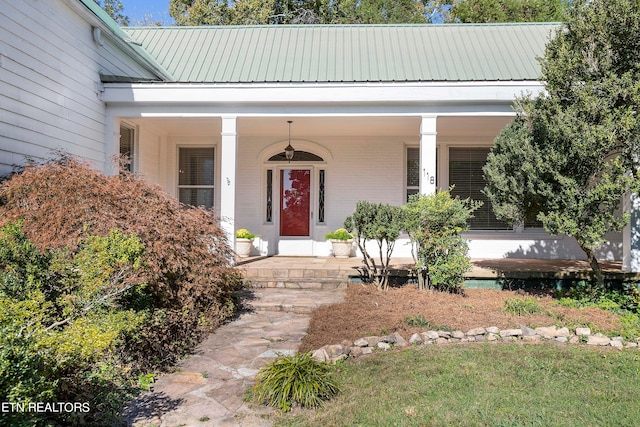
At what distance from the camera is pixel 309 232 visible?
10789mm

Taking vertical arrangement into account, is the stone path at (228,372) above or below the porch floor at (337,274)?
below

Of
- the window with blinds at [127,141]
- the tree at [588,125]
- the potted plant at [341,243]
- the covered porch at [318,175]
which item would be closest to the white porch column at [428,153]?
the covered porch at [318,175]

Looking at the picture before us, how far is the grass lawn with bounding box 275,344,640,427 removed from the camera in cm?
306

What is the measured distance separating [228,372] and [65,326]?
1.42 meters

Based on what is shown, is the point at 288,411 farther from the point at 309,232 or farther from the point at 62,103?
the point at 309,232

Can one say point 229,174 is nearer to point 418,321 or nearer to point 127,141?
point 127,141

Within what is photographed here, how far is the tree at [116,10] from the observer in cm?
2549

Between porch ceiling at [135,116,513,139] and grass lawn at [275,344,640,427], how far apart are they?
16.7 feet

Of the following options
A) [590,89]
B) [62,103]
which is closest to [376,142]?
[590,89]

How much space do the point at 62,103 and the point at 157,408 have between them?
550 centimetres

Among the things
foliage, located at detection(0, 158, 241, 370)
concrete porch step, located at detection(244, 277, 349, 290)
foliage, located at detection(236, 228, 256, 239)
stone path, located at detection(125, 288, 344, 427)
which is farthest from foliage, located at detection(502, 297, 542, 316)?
foliage, located at detection(236, 228, 256, 239)

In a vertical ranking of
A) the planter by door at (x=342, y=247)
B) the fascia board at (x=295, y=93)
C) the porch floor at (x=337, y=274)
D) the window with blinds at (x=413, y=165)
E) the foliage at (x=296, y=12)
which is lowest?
the porch floor at (x=337, y=274)

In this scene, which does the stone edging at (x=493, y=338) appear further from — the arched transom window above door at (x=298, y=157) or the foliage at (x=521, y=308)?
the arched transom window above door at (x=298, y=157)

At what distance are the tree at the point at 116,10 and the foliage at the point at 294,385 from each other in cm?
2764
